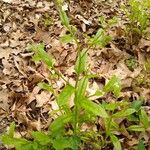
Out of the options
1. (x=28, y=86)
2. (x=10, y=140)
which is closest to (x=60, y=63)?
(x=28, y=86)

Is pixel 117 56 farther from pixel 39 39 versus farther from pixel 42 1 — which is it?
pixel 42 1

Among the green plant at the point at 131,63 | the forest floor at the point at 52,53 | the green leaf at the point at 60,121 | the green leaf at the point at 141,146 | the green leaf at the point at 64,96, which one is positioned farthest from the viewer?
the green plant at the point at 131,63

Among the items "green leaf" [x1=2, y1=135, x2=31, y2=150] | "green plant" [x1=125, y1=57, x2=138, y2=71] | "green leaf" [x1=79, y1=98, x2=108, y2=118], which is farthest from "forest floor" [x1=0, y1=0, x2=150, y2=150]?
"green leaf" [x1=79, y1=98, x2=108, y2=118]

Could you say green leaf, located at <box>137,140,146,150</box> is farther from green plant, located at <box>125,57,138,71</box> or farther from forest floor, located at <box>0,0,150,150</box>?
green plant, located at <box>125,57,138,71</box>

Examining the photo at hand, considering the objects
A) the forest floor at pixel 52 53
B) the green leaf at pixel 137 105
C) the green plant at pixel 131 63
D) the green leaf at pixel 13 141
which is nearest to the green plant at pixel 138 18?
the forest floor at pixel 52 53

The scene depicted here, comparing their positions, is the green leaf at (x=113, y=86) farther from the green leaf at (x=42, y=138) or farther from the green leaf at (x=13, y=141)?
the green leaf at (x=13, y=141)

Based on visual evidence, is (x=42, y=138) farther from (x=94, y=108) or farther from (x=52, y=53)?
(x=52, y=53)
